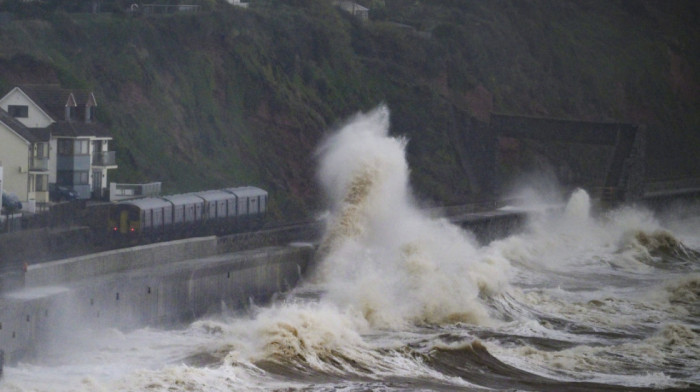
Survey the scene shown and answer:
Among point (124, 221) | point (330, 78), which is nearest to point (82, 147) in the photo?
point (124, 221)

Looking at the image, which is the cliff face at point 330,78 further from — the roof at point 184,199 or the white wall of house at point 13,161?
the roof at point 184,199

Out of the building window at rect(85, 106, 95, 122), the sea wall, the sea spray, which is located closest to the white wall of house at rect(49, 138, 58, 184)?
the building window at rect(85, 106, 95, 122)

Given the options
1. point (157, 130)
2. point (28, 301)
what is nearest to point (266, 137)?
point (157, 130)

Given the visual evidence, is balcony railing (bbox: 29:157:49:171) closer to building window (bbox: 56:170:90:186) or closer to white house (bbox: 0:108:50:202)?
white house (bbox: 0:108:50:202)

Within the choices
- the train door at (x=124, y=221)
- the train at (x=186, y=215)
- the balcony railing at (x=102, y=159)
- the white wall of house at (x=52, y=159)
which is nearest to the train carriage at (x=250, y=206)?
the train at (x=186, y=215)

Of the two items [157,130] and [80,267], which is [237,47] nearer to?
[157,130]

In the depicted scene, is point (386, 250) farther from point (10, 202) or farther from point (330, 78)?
point (330, 78)

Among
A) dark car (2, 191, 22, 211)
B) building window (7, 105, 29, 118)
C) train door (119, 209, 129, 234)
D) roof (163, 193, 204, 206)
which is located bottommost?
train door (119, 209, 129, 234)
